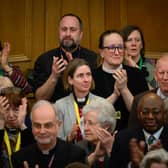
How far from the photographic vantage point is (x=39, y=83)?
26.3ft

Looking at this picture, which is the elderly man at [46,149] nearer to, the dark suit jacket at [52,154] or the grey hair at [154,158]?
the dark suit jacket at [52,154]

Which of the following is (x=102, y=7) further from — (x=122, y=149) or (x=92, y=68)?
(x=122, y=149)

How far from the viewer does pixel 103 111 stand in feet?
23.0

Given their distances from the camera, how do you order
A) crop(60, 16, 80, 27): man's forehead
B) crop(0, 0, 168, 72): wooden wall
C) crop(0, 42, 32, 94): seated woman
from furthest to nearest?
crop(0, 0, 168, 72): wooden wall
crop(60, 16, 80, 27): man's forehead
crop(0, 42, 32, 94): seated woman

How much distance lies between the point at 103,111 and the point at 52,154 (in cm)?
56

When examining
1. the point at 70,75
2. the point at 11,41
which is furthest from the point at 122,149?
the point at 11,41

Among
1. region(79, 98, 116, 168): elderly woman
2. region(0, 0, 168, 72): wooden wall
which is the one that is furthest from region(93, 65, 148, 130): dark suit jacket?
region(0, 0, 168, 72): wooden wall

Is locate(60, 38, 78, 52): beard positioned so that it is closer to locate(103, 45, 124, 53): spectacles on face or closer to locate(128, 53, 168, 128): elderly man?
locate(103, 45, 124, 53): spectacles on face

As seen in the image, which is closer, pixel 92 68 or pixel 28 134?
pixel 28 134

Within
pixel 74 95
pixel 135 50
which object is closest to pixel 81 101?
pixel 74 95

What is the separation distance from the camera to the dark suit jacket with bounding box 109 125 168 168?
6.67 metres

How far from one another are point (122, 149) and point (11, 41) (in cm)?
271

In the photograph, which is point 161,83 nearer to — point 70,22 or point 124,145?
point 124,145

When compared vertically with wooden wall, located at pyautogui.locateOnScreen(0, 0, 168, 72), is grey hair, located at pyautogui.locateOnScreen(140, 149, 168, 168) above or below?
below
